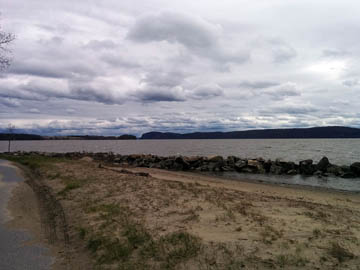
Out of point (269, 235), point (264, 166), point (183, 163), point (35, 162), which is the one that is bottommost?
point (35, 162)

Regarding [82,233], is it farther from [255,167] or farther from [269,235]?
[255,167]

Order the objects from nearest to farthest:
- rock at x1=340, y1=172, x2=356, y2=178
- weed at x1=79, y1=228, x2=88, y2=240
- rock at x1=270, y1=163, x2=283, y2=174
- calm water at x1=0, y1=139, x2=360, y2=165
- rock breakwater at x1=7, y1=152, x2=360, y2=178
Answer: weed at x1=79, y1=228, x2=88, y2=240 → rock at x1=340, y1=172, x2=356, y2=178 → rock breakwater at x1=7, y1=152, x2=360, y2=178 → rock at x1=270, y1=163, x2=283, y2=174 → calm water at x1=0, y1=139, x2=360, y2=165

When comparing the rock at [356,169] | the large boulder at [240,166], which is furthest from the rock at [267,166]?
the rock at [356,169]

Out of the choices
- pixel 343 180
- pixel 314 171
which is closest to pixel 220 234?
pixel 343 180

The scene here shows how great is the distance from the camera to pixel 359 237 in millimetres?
5641

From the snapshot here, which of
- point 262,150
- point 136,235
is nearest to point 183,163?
point 136,235

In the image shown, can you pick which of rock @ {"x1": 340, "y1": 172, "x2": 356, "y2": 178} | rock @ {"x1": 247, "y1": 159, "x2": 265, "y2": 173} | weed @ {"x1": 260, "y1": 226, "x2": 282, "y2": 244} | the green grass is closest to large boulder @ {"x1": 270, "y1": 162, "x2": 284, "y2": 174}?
rock @ {"x1": 247, "y1": 159, "x2": 265, "y2": 173}

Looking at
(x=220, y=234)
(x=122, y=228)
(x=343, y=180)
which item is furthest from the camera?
(x=343, y=180)

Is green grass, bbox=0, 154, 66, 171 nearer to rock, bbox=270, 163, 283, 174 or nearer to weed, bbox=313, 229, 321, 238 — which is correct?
rock, bbox=270, 163, 283, 174

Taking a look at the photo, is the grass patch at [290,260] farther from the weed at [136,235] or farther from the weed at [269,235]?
the weed at [136,235]

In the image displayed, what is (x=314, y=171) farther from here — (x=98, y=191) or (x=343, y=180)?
(x=98, y=191)

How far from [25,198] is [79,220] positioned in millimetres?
4429

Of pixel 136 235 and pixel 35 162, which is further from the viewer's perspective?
pixel 35 162

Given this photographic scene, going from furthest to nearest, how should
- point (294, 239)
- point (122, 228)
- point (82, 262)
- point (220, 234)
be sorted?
point (122, 228) → point (220, 234) → point (294, 239) → point (82, 262)
